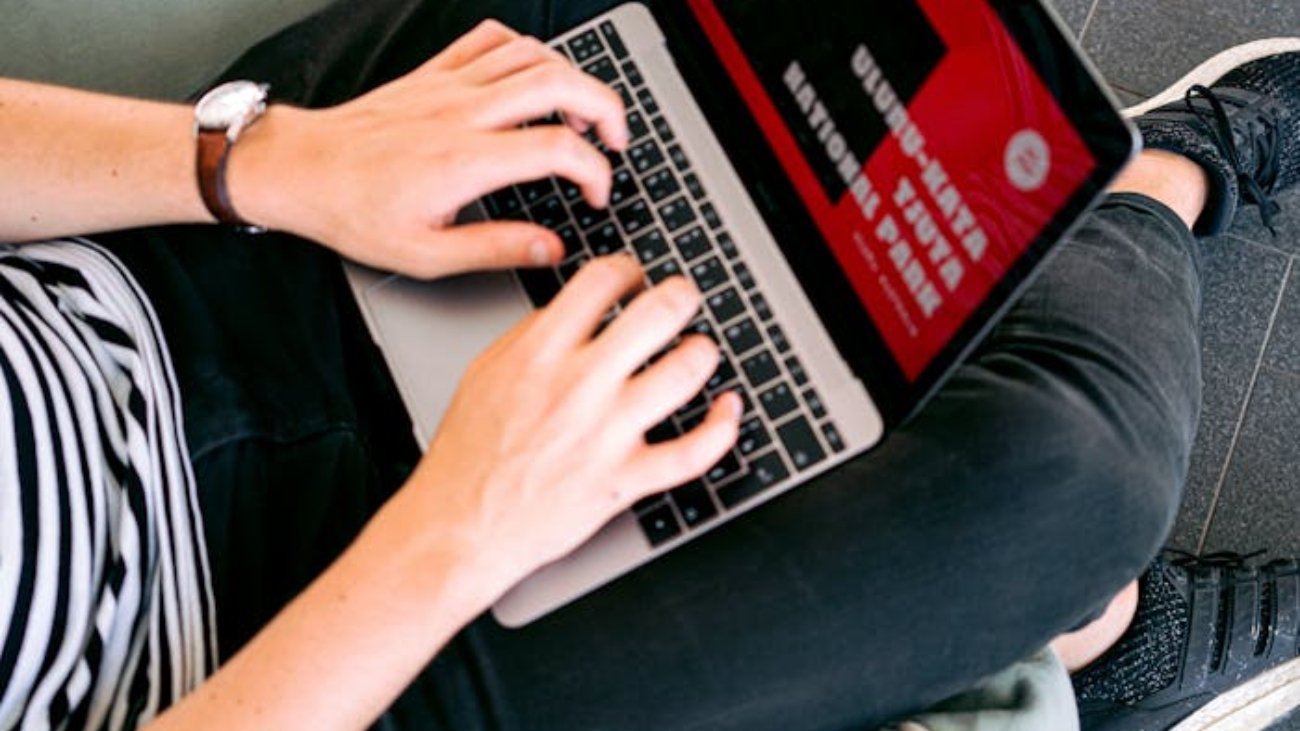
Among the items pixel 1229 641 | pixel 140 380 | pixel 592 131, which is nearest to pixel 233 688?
pixel 140 380

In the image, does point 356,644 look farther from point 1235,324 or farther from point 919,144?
point 1235,324

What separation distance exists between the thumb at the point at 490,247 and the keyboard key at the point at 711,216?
0.39 feet

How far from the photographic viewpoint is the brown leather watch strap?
2.58ft

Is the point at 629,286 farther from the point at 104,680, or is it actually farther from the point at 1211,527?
the point at 1211,527

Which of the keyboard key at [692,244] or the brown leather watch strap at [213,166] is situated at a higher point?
the brown leather watch strap at [213,166]

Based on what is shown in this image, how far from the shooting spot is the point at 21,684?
2.17ft

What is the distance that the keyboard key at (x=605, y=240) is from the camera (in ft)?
2.65

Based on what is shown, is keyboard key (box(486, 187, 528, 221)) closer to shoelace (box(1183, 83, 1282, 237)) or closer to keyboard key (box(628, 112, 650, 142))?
keyboard key (box(628, 112, 650, 142))

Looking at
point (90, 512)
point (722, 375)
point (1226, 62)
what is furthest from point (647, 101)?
point (1226, 62)

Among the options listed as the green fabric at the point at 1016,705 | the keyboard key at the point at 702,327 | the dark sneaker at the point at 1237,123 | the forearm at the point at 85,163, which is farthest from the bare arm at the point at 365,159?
the dark sneaker at the point at 1237,123

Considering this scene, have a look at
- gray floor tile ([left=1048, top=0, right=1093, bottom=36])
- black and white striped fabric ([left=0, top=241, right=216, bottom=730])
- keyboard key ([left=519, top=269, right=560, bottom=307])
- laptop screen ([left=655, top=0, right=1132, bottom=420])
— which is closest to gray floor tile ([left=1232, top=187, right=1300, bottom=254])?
gray floor tile ([left=1048, top=0, right=1093, bottom=36])

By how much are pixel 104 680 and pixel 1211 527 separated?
1.09 m

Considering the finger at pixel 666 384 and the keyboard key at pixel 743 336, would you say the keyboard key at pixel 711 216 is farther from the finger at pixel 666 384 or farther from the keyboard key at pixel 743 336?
the finger at pixel 666 384

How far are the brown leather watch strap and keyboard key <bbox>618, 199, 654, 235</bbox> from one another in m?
0.27
